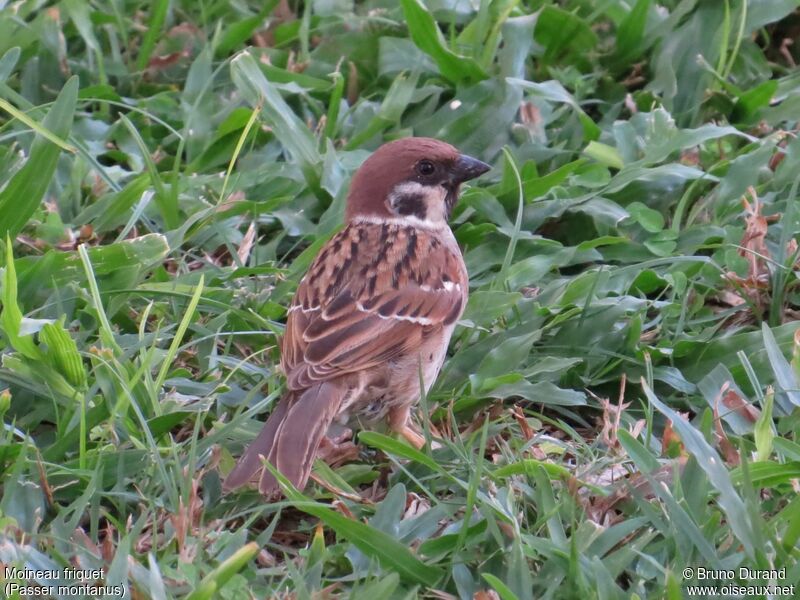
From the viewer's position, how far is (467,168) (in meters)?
5.11

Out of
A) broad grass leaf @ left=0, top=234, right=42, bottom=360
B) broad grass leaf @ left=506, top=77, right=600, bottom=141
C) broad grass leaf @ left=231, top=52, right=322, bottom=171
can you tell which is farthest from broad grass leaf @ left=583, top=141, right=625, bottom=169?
broad grass leaf @ left=0, top=234, right=42, bottom=360

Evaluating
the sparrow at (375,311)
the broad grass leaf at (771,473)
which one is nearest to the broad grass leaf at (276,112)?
the sparrow at (375,311)

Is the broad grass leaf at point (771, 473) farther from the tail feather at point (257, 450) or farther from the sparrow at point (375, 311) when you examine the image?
the tail feather at point (257, 450)

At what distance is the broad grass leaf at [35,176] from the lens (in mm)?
4785

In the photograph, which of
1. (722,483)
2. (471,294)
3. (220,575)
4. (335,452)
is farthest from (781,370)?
(220,575)

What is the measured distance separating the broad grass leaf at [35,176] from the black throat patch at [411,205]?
1.32m

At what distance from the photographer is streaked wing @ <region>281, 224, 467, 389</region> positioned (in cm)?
436

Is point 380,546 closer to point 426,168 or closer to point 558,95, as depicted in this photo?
point 426,168

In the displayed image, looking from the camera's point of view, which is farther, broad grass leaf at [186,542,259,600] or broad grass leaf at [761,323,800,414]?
broad grass leaf at [761,323,800,414]

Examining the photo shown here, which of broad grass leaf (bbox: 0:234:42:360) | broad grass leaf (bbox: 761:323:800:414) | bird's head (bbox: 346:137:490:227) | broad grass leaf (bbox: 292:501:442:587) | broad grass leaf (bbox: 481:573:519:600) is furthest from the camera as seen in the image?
bird's head (bbox: 346:137:490:227)

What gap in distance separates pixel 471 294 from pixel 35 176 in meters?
1.73

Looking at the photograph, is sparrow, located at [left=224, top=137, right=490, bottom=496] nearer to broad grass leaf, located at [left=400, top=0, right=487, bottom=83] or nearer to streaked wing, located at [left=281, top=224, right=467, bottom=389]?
streaked wing, located at [left=281, top=224, right=467, bottom=389]

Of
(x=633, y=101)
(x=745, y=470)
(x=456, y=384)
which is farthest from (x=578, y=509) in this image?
(x=633, y=101)

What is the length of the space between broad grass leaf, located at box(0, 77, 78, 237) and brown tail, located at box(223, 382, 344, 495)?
1.34m
